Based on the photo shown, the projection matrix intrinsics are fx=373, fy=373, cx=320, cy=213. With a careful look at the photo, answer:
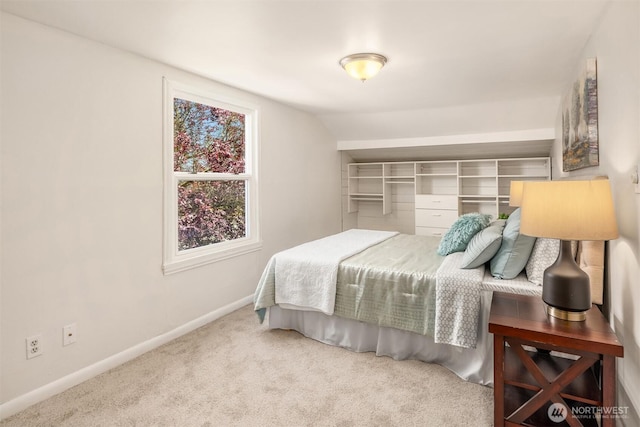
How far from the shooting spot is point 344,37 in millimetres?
2352

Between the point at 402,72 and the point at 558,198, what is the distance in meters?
1.90

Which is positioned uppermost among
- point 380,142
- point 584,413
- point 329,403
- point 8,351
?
point 380,142

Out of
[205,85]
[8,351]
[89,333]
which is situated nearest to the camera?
[8,351]

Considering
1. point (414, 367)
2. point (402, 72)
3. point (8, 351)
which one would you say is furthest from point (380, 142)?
point (8, 351)

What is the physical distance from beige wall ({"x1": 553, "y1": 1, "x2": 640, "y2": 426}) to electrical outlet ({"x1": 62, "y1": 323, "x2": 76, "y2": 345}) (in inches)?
115

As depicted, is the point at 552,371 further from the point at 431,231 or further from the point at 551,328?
the point at 431,231

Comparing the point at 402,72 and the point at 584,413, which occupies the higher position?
the point at 402,72

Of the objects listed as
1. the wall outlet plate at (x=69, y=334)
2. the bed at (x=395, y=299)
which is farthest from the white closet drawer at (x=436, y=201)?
the wall outlet plate at (x=69, y=334)

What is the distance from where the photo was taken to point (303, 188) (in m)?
4.76

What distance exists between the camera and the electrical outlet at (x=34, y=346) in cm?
213

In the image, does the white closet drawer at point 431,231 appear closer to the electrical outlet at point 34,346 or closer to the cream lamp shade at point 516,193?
the cream lamp shade at point 516,193

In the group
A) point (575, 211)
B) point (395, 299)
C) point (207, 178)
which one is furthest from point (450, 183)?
point (575, 211)

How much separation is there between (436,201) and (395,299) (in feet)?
10.4

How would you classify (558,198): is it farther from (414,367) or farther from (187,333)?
(187,333)
